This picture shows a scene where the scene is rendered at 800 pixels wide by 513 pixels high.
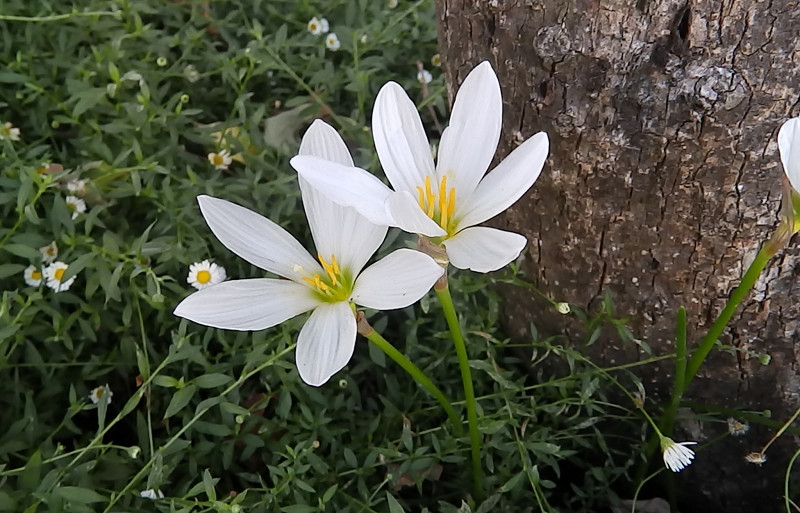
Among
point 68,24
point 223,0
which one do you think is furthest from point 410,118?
point 68,24

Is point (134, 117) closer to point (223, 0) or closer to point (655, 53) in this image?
point (223, 0)

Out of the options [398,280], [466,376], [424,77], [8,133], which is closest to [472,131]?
[398,280]

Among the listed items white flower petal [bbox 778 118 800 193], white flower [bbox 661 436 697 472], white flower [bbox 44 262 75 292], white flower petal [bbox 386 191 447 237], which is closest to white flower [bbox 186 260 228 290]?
white flower [bbox 44 262 75 292]

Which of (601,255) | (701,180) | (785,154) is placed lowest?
(601,255)

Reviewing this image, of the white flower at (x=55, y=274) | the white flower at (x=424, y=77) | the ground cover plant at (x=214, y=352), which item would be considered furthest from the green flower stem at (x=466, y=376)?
the white flower at (x=424, y=77)

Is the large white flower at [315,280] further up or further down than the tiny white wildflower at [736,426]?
further up

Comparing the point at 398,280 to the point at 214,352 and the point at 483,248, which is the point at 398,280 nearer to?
the point at 483,248

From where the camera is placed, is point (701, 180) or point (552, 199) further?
point (552, 199)

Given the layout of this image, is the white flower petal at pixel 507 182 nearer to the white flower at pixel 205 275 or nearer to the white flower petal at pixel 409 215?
the white flower petal at pixel 409 215
